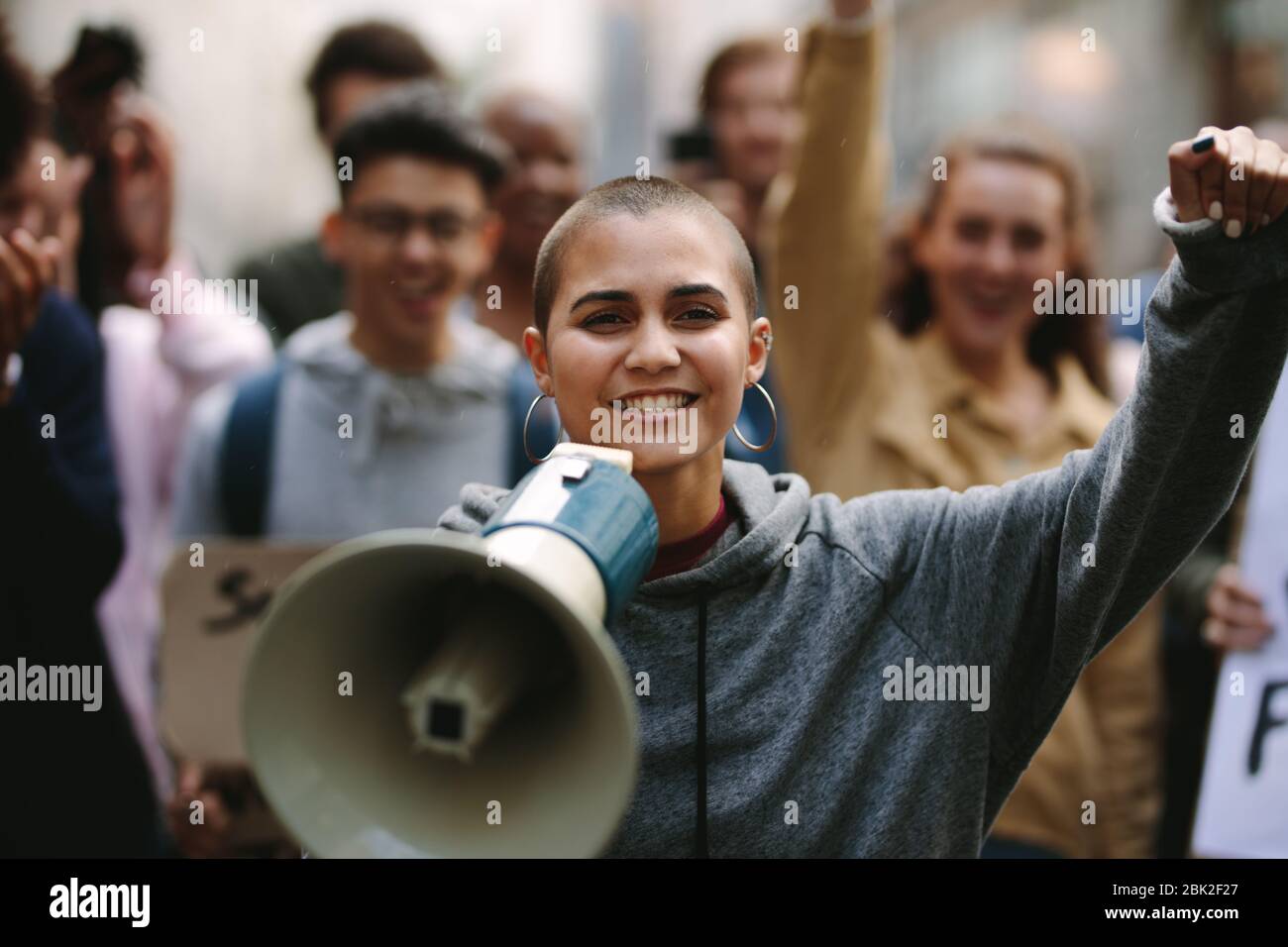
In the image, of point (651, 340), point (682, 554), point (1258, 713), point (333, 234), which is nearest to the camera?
point (651, 340)

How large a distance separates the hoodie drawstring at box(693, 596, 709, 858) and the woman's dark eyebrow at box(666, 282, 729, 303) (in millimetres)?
425

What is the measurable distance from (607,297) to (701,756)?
1.95 ft

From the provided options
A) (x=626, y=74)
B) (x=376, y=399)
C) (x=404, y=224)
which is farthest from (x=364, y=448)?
(x=626, y=74)

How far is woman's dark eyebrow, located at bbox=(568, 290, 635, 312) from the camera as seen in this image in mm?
1807

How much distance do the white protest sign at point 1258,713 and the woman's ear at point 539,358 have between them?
1743mm

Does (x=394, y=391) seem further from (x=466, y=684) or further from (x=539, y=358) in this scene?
(x=466, y=684)

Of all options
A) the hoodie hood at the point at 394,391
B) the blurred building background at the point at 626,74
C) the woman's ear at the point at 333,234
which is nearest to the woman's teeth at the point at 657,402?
the hoodie hood at the point at 394,391

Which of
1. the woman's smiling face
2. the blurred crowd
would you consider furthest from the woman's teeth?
the blurred crowd

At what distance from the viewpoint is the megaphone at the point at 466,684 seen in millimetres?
1503

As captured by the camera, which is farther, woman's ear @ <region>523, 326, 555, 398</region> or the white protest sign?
the white protest sign

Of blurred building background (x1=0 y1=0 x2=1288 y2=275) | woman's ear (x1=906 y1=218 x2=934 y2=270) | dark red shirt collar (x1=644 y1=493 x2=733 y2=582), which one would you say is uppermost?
blurred building background (x1=0 y1=0 x2=1288 y2=275)

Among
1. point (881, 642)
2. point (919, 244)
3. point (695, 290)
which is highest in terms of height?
point (919, 244)

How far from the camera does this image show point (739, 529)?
1955 mm

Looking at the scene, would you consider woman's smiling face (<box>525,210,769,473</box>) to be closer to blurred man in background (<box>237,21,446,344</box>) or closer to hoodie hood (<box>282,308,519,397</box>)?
hoodie hood (<box>282,308,519,397</box>)
